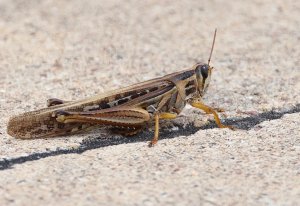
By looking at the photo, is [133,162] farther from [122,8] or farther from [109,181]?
[122,8]

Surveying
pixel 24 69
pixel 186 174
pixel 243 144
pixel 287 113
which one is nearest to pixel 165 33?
pixel 24 69

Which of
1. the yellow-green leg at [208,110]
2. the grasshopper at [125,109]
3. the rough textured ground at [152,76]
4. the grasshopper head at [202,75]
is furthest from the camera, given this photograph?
the grasshopper head at [202,75]

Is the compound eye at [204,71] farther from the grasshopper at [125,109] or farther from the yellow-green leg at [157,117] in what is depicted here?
the yellow-green leg at [157,117]

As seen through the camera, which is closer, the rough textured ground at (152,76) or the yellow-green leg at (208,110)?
the rough textured ground at (152,76)

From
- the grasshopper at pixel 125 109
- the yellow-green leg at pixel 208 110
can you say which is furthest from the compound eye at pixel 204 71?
the yellow-green leg at pixel 208 110

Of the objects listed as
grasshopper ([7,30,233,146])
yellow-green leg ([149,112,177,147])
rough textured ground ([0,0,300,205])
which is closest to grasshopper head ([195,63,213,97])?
grasshopper ([7,30,233,146])

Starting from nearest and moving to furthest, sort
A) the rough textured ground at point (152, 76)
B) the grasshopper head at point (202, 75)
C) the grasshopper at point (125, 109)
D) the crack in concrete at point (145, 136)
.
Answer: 1. the rough textured ground at point (152, 76)
2. the crack in concrete at point (145, 136)
3. the grasshopper at point (125, 109)
4. the grasshopper head at point (202, 75)
